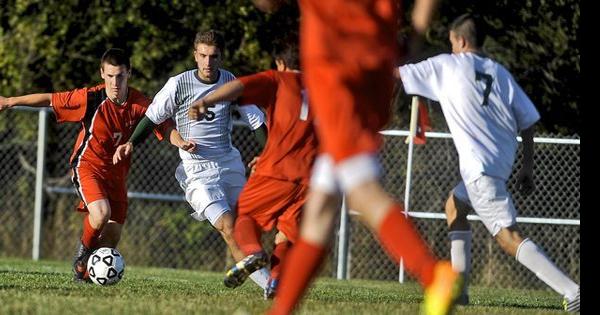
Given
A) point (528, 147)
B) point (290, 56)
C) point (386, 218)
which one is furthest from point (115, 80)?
point (386, 218)

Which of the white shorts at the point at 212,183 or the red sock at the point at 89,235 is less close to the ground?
the white shorts at the point at 212,183

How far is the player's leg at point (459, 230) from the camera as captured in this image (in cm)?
784

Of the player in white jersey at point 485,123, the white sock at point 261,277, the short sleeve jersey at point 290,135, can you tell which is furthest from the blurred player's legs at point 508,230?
the white sock at point 261,277

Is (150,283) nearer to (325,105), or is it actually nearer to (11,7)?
(325,105)

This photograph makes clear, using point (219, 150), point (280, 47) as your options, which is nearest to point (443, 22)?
point (219, 150)

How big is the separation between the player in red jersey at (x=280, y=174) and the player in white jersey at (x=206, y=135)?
1.52 meters

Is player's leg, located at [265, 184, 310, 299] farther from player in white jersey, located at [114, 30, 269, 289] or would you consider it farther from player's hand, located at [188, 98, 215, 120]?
player's hand, located at [188, 98, 215, 120]

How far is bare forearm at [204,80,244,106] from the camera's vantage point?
19.0 ft

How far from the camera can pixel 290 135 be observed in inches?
277

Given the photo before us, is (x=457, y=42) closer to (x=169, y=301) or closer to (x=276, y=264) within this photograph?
(x=276, y=264)

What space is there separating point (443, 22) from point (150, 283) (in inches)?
298

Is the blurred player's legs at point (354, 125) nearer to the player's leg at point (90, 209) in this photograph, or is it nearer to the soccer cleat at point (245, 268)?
the soccer cleat at point (245, 268)

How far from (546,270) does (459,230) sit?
902mm

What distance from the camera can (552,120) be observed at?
50.5 feet
